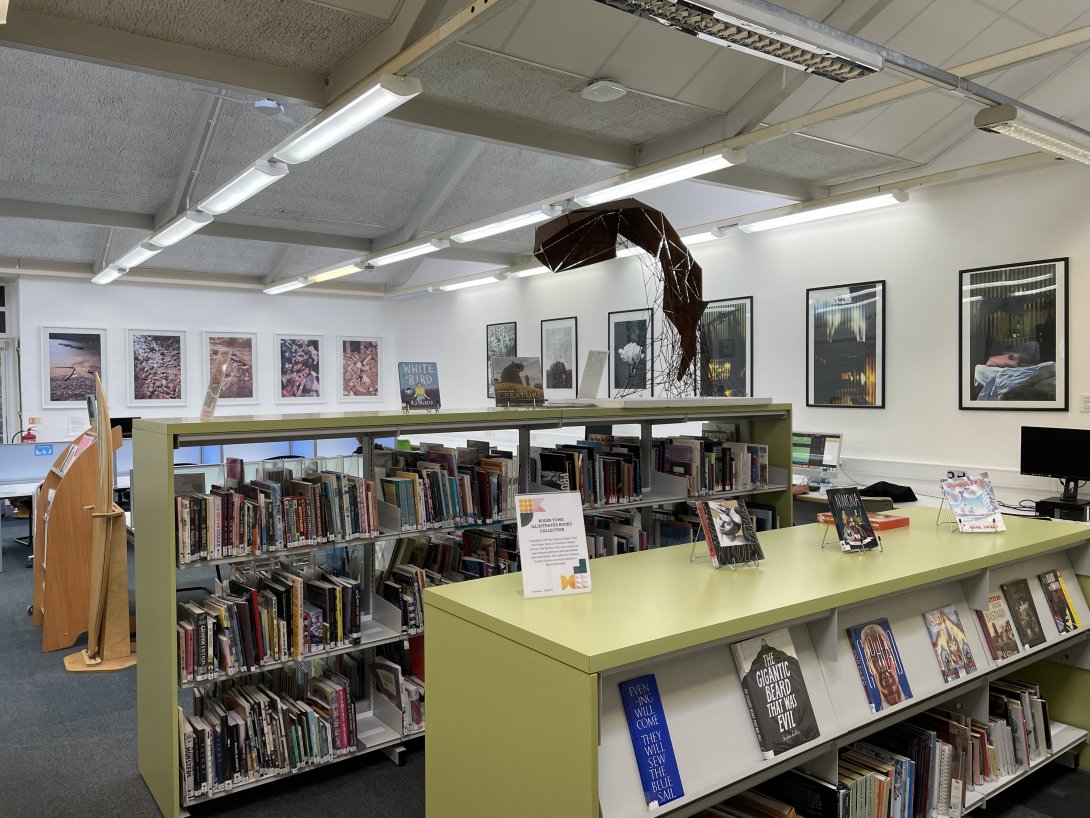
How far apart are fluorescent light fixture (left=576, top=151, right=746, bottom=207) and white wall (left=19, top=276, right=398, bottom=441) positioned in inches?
299

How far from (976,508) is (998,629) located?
515mm

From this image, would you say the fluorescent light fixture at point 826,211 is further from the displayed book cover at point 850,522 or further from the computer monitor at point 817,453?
the displayed book cover at point 850,522

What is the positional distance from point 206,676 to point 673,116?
14.3 ft

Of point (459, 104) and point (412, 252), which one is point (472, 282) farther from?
point (459, 104)

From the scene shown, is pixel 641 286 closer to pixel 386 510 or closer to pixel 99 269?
pixel 386 510

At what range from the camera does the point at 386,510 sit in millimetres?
3545

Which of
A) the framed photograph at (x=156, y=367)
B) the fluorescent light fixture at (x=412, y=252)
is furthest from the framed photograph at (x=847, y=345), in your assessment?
the framed photograph at (x=156, y=367)

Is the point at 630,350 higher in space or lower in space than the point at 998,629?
higher

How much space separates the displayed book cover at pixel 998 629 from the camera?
282cm

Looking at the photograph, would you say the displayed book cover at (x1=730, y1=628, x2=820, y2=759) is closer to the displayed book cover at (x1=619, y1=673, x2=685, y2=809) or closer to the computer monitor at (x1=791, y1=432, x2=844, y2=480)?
the displayed book cover at (x1=619, y1=673, x2=685, y2=809)

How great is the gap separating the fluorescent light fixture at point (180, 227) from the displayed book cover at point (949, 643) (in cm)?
644

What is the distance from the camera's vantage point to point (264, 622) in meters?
3.17

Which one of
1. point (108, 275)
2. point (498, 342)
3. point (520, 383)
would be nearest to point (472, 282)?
point (498, 342)

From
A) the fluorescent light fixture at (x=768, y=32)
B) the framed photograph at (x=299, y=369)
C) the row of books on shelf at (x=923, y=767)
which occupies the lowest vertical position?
the row of books on shelf at (x=923, y=767)
